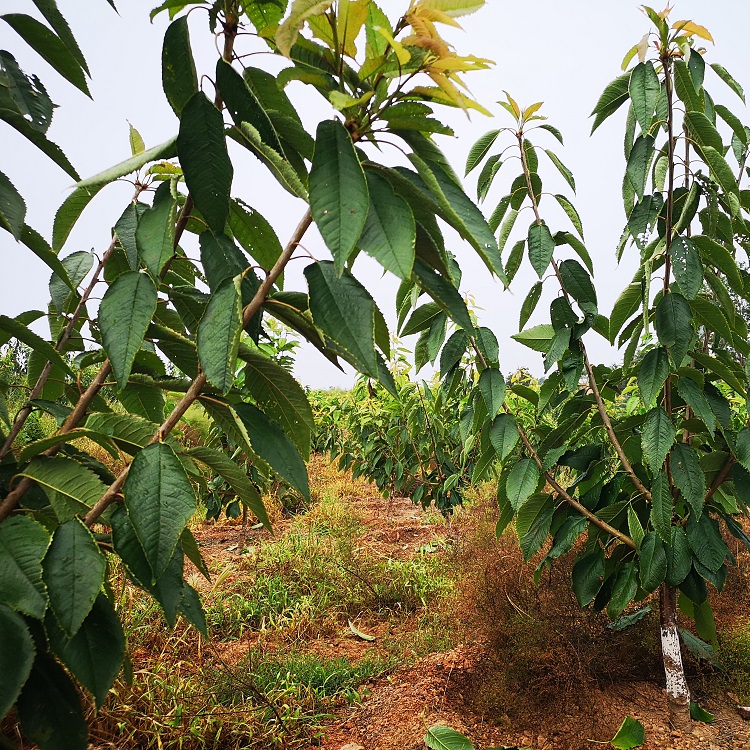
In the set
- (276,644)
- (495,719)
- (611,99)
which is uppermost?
(611,99)

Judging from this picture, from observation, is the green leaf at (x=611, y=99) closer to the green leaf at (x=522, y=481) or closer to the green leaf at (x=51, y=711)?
the green leaf at (x=522, y=481)

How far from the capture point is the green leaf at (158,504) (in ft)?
2.20

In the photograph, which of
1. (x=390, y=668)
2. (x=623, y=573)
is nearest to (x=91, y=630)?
(x=623, y=573)

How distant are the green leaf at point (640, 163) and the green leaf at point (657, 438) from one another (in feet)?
1.86

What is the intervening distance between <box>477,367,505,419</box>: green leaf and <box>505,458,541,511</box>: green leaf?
214mm

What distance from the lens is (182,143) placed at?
679 millimetres

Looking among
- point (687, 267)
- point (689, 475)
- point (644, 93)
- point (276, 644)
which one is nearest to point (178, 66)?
point (644, 93)

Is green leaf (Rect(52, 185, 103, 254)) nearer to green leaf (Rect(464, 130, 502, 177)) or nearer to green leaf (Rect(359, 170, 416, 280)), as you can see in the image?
green leaf (Rect(359, 170, 416, 280))

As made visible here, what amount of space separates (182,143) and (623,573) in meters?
1.69

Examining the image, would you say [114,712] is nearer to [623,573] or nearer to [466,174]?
[623,573]

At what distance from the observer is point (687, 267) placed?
5.19 feet

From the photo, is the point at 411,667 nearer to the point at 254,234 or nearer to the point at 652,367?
the point at 652,367

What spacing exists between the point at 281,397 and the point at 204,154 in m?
0.31

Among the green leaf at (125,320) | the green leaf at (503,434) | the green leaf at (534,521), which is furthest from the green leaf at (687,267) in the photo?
the green leaf at (125,320)
